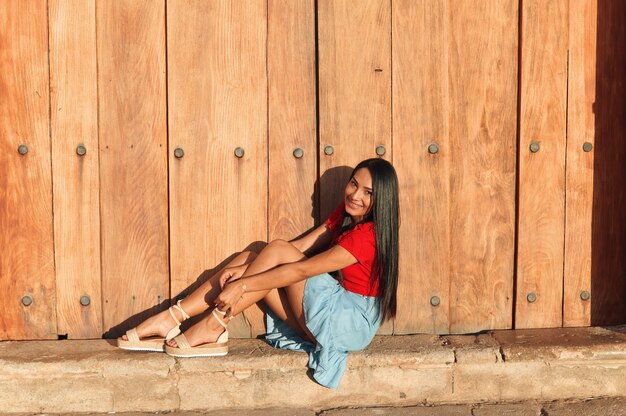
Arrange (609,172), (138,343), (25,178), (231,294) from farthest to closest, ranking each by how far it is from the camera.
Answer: (609,172) < (25,178) < (138,343) < (231,294)

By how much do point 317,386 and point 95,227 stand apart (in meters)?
1.10

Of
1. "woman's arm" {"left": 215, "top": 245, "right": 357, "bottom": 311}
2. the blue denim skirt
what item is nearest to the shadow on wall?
the blue denim skirt

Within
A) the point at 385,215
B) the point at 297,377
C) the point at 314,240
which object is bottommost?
the point at 297,377

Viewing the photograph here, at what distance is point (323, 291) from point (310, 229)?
0.34 meters

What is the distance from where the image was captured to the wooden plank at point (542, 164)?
3688 mm

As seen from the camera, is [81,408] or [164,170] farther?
[164,170]

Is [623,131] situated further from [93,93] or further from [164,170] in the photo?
[93,93]

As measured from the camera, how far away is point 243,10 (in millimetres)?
3652

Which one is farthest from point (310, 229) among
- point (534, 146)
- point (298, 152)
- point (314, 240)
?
point (534, 146)

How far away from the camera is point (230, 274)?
3.58 m

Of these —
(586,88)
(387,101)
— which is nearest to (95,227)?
(387,101)

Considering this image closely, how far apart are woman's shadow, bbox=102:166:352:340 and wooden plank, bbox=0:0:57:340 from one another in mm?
301

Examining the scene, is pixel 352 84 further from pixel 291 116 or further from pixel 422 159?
pixel 422 159

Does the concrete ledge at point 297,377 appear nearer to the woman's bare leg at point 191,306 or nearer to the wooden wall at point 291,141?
the woman's bare leg at point 191,306
